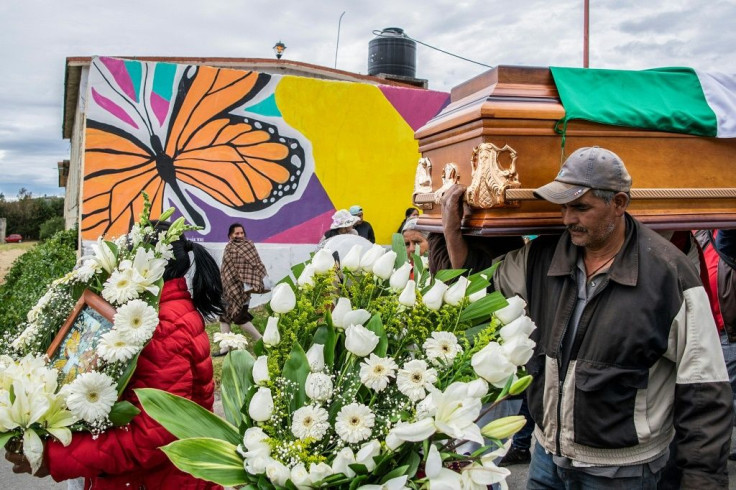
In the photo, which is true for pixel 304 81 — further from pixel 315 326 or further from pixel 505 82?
pixel 315 326

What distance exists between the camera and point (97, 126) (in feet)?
29.1

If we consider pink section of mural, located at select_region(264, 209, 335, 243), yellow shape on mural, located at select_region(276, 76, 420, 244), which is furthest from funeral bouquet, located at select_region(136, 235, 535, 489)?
yellow shape on mural, located at select_region(276, 76, 420, 244)

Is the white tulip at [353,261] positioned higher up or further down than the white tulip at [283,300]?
higher up

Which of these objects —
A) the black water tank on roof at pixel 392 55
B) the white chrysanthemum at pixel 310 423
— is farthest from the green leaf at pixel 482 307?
the black water tank on roof at pixel 392 55

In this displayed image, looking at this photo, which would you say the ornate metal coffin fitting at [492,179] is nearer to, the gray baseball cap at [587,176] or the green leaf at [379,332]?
the gray baseball cap at [587,176]

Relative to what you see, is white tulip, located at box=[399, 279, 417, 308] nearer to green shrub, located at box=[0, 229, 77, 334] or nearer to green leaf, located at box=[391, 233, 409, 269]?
green leaf, located at box=[391, 233, 409, 269]

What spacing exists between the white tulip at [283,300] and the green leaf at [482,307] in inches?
18.8

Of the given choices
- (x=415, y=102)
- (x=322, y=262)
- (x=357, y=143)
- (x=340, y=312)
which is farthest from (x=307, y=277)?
(x=415, y=102)

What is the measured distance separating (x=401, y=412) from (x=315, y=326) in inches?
13.0

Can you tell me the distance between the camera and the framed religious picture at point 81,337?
6.75ft

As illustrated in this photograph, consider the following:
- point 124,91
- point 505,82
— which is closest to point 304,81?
point 124,91

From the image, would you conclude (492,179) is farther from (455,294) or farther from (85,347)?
(85,347)

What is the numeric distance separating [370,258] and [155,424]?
989 mm

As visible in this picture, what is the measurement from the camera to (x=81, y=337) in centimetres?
215
